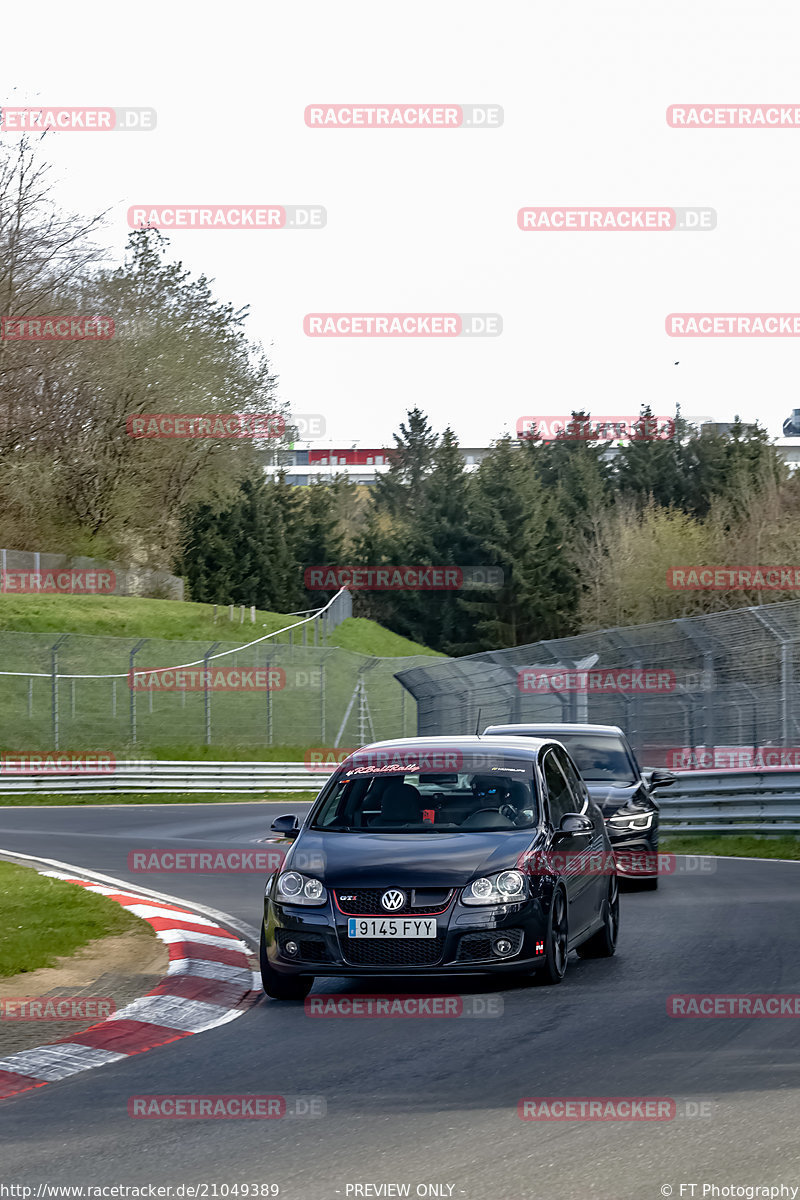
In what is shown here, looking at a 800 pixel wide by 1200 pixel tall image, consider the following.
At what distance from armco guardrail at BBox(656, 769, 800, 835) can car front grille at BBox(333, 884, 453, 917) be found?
12806mm

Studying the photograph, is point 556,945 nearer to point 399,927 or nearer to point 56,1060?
point 399,927

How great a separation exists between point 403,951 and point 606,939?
98.2 inches

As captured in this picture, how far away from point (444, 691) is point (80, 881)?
17.0 metres

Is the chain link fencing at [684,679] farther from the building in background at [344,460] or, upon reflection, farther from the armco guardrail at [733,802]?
the building in background at [344,460]

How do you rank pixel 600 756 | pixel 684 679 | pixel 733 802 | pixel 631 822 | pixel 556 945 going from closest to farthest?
pixel 556 945
pixel 631 822
pixel 600 756
pixel 733 802
pixel 684 679

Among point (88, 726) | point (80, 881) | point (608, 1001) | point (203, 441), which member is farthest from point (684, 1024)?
point (203, 441)

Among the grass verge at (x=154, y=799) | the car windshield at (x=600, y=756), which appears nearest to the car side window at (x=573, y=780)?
the car windshield at (x=600, y=756)

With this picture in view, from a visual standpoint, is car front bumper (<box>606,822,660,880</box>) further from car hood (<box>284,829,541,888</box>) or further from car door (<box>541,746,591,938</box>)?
car hood (<box>284,829,541,888</box>)

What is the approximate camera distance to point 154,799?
111 ft

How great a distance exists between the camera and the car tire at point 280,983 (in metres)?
9.26

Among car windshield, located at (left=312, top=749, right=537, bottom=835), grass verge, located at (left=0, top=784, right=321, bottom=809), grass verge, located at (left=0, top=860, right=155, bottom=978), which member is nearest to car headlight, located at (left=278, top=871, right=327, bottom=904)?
car windshield, located at (left=312, top=749, right=537, bottom=835)

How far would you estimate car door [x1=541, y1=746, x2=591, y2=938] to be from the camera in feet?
32.2

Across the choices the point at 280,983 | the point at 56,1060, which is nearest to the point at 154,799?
the point at 280,983

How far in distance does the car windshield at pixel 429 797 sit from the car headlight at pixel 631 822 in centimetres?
511
